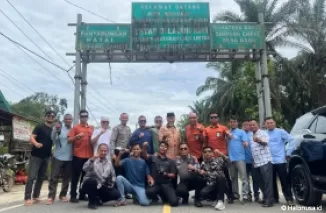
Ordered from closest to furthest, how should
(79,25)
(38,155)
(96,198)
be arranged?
(96,198) < (38,155) < (79,25)

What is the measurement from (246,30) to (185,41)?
2.22 metres

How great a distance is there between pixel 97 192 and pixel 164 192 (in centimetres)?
132

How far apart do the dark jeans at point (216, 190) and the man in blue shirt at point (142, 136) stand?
59.7 inches

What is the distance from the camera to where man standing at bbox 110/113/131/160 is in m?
7.91

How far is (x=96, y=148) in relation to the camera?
7.61 metres

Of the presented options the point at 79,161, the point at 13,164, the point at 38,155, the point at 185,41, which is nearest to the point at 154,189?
the point at 79,161

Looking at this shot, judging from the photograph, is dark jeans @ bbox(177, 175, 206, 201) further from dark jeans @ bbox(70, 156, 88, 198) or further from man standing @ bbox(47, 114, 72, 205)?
man standing @ bbox(47, 114, 72, 205)

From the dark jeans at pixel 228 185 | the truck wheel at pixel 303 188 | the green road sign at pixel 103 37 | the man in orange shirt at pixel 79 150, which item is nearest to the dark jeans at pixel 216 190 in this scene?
the dark jeans at pixel 228 185

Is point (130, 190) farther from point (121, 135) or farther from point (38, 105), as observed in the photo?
point (38, 105)

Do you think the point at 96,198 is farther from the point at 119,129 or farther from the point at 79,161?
the point at 119,129

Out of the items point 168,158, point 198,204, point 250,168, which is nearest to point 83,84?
point 168,158

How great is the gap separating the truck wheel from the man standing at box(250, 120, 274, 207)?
0.54 metres

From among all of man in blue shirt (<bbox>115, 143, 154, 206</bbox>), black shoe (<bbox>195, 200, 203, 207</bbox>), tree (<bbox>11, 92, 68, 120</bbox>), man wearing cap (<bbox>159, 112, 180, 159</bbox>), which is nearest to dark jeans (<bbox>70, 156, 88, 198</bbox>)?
man in blue shirt (<bbox>115, 143, 154, 206</bbox>)

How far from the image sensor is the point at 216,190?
711cm
